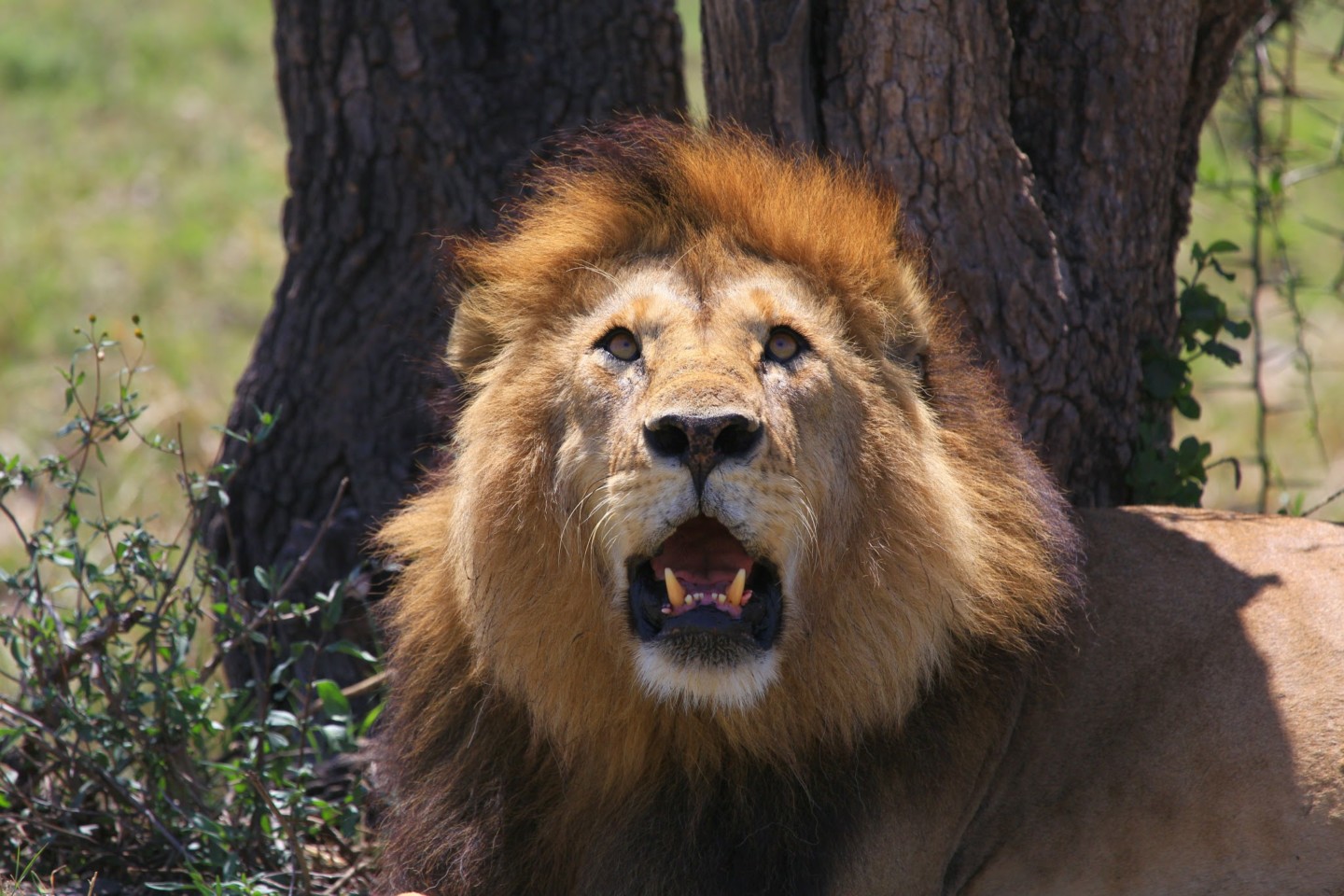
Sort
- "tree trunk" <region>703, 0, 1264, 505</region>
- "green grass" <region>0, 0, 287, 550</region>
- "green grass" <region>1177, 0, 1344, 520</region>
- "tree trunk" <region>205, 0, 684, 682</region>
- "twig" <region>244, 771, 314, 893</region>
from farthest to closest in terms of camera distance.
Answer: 1. "green grass" <region>0, 0, 287, 550</region>
2. "green grass" <region>1177, 0, 1344, 520</region>
3. "tree trunk" <region>205, 0, 684, 682</region>
4. "tree trunk" <region>703, 0, 1264, 505</region>
5. "twig" <region>244, 771, 314, 893</region>

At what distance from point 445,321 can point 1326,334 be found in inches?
242

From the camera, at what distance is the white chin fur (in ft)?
9.44

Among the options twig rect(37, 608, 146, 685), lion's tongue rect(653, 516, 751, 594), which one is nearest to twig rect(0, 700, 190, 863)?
twig rect(37, 608, 146, 685)

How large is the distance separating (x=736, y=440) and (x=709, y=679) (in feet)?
1.48

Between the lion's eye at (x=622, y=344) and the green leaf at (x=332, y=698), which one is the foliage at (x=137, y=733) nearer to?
the green leaf at (x=332, y=698)

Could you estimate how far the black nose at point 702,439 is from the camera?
2730 millimetres

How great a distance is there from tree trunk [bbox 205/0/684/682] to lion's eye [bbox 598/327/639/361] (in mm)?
1542

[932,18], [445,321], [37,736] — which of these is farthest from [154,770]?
[932,18]

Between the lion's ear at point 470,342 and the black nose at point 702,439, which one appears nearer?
the black nose at point 702,439

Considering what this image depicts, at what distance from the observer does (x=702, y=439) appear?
8.98ft

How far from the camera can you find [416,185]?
471 centimetres

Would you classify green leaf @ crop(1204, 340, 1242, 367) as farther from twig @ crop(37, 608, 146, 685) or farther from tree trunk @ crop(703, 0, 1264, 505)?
twig @ crop(37, 608, 146, 685)

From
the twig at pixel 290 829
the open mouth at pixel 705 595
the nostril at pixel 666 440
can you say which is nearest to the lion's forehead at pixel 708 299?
the nostril at pixel 666 440

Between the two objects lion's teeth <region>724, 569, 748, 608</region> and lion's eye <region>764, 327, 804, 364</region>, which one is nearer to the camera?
lion's teeth <region>724, 569, 748, 608</region>
